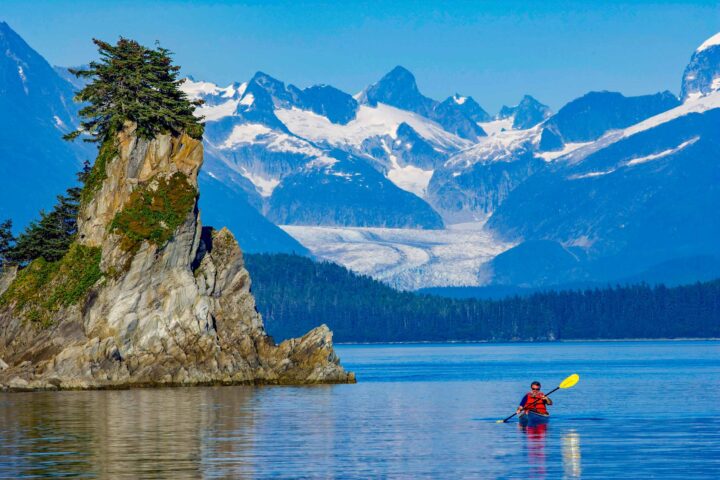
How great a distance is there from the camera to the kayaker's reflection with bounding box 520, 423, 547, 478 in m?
75.2

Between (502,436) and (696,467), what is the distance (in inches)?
860

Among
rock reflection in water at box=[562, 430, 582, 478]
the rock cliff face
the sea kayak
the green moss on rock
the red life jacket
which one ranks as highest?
the green moss on rock

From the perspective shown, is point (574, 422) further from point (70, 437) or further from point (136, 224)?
point (136, 224)

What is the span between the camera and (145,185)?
158500 millimetres

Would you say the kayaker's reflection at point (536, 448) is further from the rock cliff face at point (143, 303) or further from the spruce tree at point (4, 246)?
the spruce tree at point (4, 246)

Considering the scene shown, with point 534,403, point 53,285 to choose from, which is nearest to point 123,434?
point 534,403

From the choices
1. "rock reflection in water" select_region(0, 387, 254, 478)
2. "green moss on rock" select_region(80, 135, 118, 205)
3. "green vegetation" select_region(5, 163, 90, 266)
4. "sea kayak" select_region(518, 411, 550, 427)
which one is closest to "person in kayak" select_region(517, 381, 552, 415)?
Answer: "sea kayak" select_region(518, 411, 550, 427)

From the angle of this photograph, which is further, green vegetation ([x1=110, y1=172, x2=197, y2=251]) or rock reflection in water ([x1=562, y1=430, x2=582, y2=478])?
green vegetation ([x1=110, y1=172, x2=197, y2=251])

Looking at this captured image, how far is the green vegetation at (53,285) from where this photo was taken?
504 feet

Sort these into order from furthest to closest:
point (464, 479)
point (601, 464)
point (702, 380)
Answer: point (702, 380) < point (601, 464) < point (464, 479)

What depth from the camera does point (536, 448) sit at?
3447 inches

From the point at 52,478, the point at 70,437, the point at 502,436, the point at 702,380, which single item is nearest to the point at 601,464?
the point at 502,436

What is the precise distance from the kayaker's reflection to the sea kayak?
29 centimetres

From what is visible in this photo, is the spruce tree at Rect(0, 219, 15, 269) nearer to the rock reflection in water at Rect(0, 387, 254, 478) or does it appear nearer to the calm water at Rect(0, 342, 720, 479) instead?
the calm water at Rect(0, 342, 720, 479)
